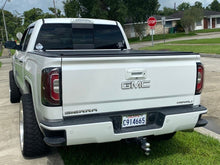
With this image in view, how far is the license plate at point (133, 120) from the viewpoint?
2.99 meters

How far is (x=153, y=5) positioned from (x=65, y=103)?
43.8m

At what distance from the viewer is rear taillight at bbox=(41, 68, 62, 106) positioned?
265cm

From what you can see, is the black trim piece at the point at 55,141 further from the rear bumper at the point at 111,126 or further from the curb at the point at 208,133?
the curb at the point at 208,133

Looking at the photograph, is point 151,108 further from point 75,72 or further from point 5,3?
point 5,3

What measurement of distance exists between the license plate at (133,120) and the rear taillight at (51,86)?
0.79 m

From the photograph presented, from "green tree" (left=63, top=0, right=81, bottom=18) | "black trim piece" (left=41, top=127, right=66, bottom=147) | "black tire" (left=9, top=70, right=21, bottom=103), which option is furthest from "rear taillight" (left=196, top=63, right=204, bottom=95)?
"green tree" (left=63, top=0, right=81, bottom=18)

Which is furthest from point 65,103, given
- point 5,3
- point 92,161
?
point 5,3

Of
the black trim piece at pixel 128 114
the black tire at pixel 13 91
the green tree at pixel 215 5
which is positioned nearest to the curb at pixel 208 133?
the black trim piece at pixel 128 114

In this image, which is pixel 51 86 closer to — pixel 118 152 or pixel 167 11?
pixel 118 152

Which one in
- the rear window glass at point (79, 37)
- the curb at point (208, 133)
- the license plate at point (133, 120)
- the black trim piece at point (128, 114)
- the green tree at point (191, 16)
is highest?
the green tree at point (191, 16)

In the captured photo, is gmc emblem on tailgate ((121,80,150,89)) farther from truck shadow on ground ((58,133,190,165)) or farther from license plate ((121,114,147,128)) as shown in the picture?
truck shadow on ground ((58,133,190,165))

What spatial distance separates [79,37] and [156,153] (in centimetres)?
→ 250

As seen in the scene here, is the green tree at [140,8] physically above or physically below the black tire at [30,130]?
above

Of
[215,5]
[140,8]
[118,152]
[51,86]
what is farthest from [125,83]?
[215,5]
